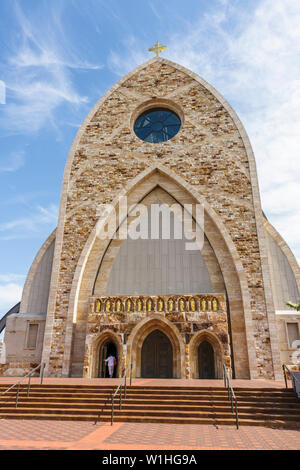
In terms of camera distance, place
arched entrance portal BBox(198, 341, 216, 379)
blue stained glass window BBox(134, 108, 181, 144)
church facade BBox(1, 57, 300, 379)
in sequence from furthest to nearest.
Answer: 1. blue stained glass window BBox(134, 108, 181, 144)
2. church facade BBox(1, 57, 300, 379)
3. arched entrance portal BBox(198, 341, 216, 379)

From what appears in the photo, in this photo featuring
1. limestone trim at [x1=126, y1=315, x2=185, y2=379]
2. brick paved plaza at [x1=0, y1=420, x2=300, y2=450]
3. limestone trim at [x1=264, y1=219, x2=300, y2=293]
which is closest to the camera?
brick paved plaza at [x1=0, y1=420, x2=300, y2=450]

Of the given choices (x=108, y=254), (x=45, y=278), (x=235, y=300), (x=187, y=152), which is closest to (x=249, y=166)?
(x=187, y=152)

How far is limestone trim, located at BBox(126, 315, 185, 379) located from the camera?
13.7m

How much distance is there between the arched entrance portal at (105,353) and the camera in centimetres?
1454

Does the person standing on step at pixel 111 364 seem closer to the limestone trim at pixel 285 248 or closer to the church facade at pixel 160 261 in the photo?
the church facade at pixel 160 261

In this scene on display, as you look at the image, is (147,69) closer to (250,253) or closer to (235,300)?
(250,253)

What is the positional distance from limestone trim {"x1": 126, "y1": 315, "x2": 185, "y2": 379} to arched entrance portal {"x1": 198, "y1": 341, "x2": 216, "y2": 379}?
3.62 feet

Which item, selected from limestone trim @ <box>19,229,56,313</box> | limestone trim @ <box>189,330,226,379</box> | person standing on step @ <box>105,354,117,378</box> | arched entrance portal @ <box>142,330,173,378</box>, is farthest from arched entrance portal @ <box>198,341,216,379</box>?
limestone trim @ <box>19,229,56,313</box>

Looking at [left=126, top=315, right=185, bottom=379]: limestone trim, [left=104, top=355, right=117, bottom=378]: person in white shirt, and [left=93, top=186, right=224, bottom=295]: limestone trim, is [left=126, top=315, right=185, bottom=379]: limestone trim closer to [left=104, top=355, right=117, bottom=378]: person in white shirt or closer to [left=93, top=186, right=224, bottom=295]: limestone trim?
[left=104, top=355, right=117, bottom=378]: person in white shirt

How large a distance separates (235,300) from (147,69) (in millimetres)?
15681

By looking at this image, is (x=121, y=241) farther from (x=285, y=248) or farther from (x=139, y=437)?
(x=139, y=437)

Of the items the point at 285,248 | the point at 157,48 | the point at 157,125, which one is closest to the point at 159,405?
the point at 285,248

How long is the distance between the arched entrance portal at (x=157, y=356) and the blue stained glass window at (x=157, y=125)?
449 inches

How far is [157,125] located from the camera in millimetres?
19859
